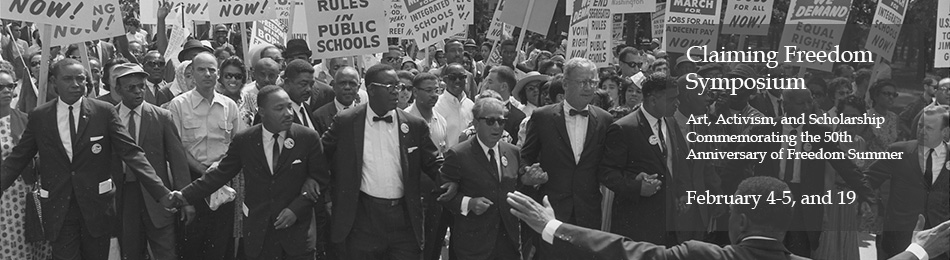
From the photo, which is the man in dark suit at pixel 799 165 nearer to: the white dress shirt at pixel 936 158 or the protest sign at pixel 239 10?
the white dress shirt at pixel 936 158

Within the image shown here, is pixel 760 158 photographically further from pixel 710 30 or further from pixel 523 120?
pixel 523 120

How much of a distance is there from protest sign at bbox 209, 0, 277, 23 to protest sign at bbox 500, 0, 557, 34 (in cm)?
502

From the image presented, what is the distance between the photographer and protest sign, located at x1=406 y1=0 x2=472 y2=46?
13461mm

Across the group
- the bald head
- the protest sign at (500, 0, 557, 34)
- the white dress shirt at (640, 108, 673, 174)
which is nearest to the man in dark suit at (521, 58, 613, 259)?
the white dress shirt at (640, 108, 673, 174)

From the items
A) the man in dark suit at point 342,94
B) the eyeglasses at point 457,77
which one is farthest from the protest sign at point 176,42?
the man in dark suit at point 342,94

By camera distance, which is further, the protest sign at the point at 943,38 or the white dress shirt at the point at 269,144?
the protest sign at the point at 943,38

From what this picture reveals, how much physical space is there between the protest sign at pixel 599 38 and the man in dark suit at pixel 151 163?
647 centimetres

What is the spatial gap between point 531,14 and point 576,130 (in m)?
8.92

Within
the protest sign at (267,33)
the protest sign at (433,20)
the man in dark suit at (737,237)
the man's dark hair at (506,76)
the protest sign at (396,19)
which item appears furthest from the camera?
the protest sign at (396,19)

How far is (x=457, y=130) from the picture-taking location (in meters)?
10.1

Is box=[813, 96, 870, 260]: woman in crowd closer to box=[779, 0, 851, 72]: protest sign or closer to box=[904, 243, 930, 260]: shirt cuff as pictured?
box=[779, 0, 851, 72]: protest sign

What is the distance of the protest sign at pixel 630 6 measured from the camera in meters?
14.1

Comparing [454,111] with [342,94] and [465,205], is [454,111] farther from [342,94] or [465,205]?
[465,205]

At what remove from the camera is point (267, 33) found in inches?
584
